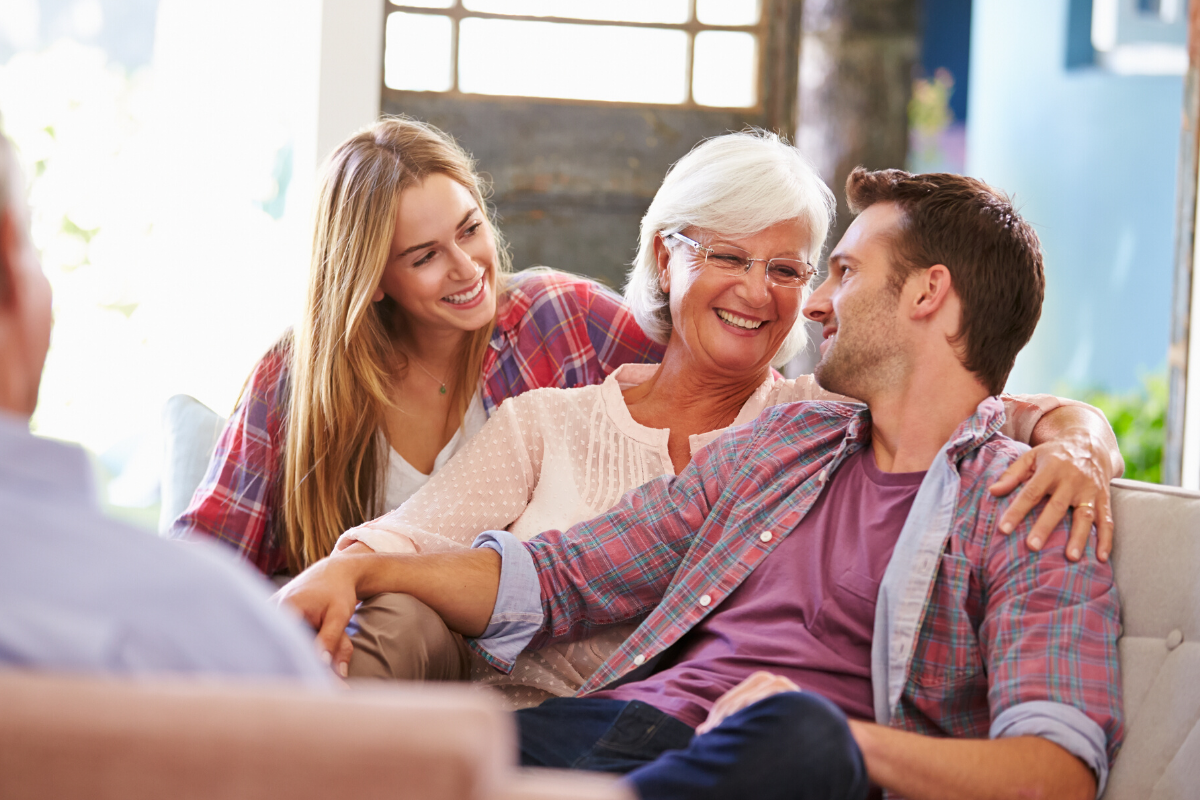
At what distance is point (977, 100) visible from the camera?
22.5ft

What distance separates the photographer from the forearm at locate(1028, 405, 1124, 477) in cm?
166

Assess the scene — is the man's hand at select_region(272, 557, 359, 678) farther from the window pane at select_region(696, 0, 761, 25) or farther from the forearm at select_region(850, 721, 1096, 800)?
the window pane at select_region(696, 0, 761, 25)

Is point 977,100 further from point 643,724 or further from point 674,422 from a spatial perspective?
point 643,724

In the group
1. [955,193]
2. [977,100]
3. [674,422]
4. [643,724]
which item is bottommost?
[643,724]

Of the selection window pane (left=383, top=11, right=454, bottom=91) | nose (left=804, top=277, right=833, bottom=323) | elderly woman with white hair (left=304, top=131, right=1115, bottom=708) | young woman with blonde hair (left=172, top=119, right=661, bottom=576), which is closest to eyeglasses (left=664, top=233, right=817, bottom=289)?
elderly woman with white hair (left=304, top=131, right=1115, bottom=708)

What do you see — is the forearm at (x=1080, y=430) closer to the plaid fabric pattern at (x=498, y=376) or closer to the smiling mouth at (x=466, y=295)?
the plaid fabric pattern at (x=498, y=376)

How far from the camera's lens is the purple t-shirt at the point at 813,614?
1.58 m

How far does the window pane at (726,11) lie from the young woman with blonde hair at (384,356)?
1404mm

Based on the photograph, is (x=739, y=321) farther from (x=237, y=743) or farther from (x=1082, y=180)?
(x=1082, y=180)

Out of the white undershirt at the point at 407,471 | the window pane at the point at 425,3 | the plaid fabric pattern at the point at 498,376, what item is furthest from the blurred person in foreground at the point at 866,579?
the window pane at the point at 425,3

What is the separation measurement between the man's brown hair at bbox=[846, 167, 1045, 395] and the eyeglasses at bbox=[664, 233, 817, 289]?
364mm

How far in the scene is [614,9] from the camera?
11.4 feet

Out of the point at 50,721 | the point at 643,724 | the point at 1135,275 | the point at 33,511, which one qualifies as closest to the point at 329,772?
the point at 50,721

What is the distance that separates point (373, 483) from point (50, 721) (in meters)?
1.61
